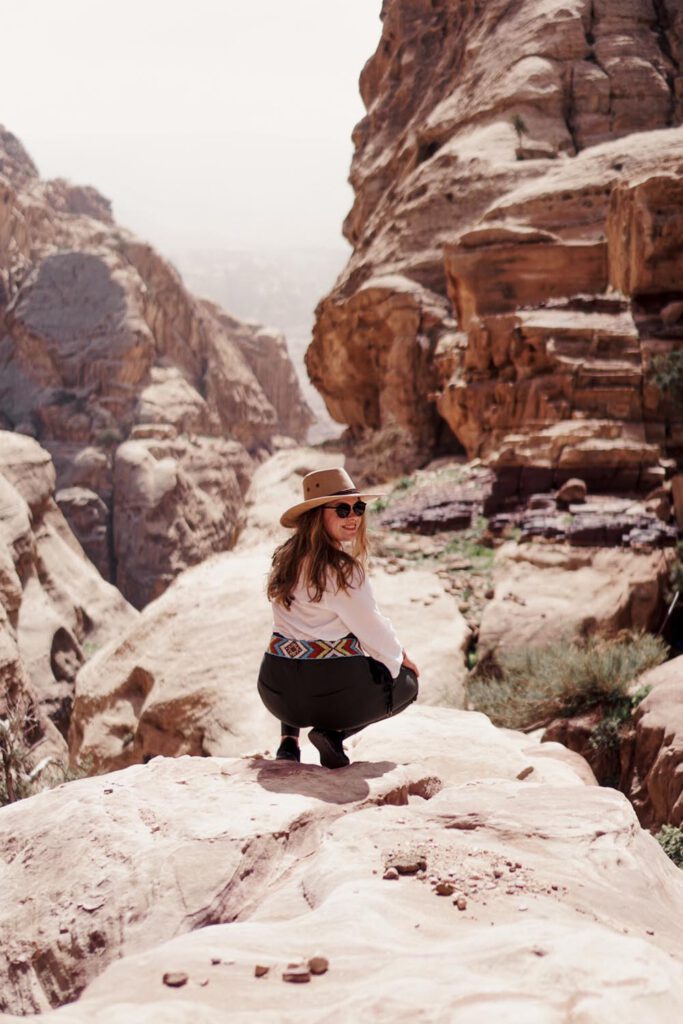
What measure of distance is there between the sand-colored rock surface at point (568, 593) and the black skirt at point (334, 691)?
5357mm

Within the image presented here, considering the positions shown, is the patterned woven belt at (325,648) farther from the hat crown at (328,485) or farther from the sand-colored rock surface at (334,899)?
the hat crown at (328,485)

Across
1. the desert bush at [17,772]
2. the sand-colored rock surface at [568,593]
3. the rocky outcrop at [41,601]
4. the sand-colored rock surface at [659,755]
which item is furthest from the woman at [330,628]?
the rocky outcrop at [41,601]

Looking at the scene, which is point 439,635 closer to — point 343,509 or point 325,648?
point 325,648

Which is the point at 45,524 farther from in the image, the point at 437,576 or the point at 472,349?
the point at 437,576

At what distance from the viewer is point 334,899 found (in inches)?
115

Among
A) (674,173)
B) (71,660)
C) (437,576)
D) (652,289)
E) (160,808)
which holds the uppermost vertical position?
(674,173)

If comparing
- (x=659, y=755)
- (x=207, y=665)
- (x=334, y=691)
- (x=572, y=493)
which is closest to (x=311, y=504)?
(x=334, y=691)

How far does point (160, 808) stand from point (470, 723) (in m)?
2.86

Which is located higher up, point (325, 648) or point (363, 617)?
point (363, 617)

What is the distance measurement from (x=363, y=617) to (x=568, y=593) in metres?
6.75

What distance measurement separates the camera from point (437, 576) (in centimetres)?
1147

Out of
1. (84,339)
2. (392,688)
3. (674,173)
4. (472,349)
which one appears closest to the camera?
(392,688)

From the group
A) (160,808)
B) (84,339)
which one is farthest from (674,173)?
(84,339)

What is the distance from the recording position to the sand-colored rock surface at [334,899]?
229 centimetres
